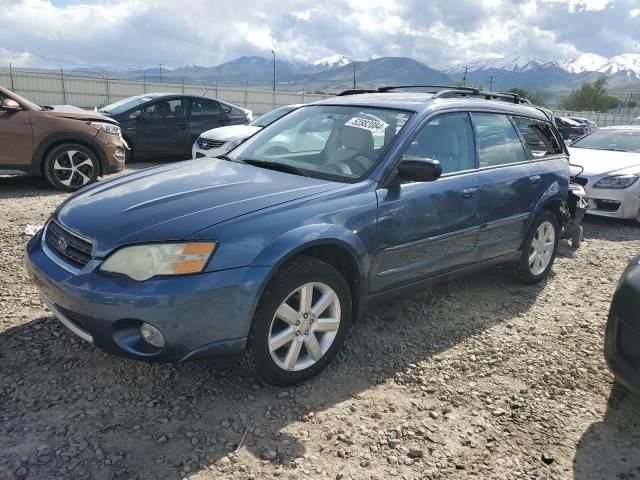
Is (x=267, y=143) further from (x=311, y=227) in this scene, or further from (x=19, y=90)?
(x=19, y=90)

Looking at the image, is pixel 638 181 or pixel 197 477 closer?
pixel 197 477

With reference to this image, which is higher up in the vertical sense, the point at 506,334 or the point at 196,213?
the point at 196,213

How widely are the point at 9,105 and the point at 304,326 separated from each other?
5.95 m

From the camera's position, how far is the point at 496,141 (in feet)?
13.8

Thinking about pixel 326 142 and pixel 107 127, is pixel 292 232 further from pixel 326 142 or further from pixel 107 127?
pixel 107 127

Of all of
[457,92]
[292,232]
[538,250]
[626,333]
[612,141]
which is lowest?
[538,250]

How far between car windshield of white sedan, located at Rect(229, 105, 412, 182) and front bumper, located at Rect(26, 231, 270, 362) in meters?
1.07

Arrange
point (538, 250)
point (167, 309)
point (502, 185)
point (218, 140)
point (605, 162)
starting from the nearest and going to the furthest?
point (167, 309) < point (502, 185) < point (538, 250) < point (605, 162) < point (218, 140)

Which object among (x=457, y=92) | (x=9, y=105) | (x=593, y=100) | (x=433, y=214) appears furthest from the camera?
(x=593, y=100)

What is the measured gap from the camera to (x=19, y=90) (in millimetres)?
23391

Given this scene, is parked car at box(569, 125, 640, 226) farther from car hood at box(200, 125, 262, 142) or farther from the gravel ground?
car hood at box(200, 125, 262, 142)

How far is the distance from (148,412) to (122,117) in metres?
8.54

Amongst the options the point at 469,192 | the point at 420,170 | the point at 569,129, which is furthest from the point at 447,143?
the point at 569,129

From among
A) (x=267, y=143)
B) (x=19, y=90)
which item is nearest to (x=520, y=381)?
(x=267, y=143)
